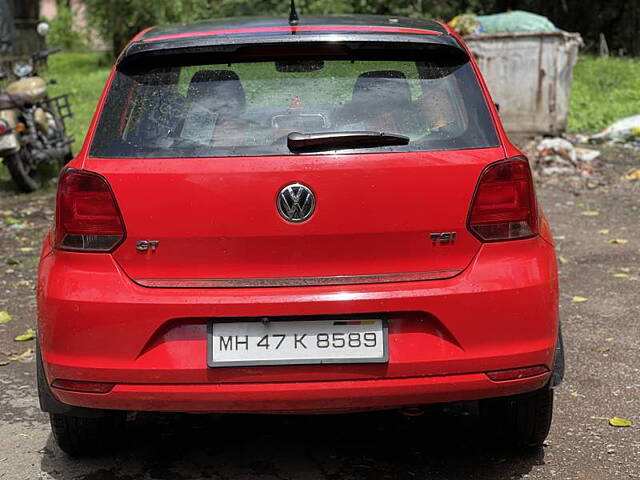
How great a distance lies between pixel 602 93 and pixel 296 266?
46.5 ft

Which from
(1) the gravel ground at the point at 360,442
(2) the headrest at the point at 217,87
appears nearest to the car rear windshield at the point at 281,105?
(2) the headrest at the point at 217,87

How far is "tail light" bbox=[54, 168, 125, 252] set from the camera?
3.25 metres

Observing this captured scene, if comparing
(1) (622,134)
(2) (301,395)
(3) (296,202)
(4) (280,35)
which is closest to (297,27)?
(4) (280,35)

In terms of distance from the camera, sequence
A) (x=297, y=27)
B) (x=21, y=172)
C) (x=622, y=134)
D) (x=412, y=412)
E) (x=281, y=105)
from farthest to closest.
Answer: (x=622, y=134) → (x=21, y=172) → (x=412, y=412) → (x=297, y=27) → (x=281, y=105)

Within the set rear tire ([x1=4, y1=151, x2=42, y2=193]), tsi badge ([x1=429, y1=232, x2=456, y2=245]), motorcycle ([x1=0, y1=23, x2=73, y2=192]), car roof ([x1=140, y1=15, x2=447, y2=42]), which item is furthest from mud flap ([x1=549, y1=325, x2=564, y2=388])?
rear tire ([x1=4, y1=151, x2=42, y2=193])

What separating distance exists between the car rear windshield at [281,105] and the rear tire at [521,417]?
0.92 meters

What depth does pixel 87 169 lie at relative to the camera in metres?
3.29

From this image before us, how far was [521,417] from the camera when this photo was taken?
12.1 feet

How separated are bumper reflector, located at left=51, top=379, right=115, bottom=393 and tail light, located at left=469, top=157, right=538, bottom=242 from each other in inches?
48.0

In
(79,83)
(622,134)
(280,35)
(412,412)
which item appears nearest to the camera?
(280,35)

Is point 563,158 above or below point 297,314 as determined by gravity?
below

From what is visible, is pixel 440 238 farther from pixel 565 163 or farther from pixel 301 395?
pixel 565 163

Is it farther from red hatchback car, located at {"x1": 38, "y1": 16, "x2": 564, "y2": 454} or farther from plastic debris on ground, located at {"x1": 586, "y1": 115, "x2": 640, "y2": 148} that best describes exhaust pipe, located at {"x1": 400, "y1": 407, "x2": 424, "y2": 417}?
plastic debris on ground, located at {"x1": 586, "y1": 115, "x2": 640, "y2": 148}

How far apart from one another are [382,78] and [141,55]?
2.63 feet
